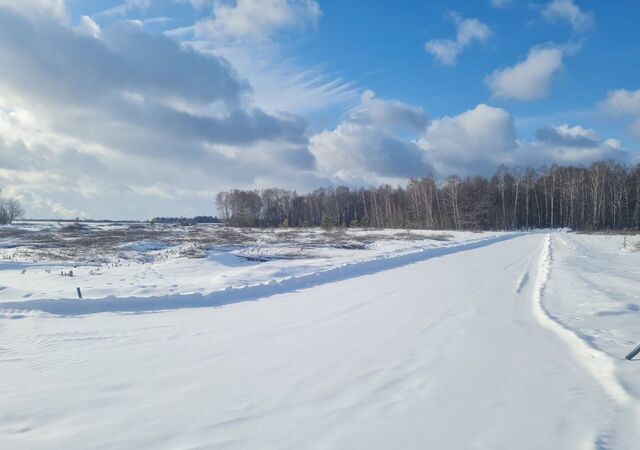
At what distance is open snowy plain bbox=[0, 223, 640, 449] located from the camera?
3492 mm

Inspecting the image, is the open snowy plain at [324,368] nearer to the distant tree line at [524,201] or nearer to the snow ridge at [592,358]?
the snow ridge at [592,358]

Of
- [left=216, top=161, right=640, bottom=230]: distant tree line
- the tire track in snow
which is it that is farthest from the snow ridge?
[left=216, top=161, right=640, bottom=230]: distant tree line

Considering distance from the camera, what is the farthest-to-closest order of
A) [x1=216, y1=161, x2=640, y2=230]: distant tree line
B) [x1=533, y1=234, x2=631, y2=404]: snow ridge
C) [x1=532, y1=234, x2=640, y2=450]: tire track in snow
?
[x1=216, y1=161, x2=640, y2=230]: distant tree line, [x1=533, y1=234, x2=631, y2=404]: snow ridge, [x1=532, y1=234, x2=640, y2=450]: tire track in snow

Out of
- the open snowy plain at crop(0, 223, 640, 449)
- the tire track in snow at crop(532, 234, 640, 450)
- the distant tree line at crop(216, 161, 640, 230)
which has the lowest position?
the open snowy plain at crop(0, 223, 640, 449)

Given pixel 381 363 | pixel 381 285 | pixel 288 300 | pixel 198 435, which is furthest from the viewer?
pixel 381 285

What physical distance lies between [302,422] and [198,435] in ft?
3.13

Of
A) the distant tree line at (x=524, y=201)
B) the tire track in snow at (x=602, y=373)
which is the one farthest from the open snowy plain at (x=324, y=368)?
the distant tree line at (x=524, y=201)

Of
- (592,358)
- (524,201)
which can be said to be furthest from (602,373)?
(524,201)

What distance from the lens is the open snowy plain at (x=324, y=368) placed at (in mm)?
3492

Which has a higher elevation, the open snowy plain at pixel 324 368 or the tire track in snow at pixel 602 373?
the tire track in snow at pixel 602 373

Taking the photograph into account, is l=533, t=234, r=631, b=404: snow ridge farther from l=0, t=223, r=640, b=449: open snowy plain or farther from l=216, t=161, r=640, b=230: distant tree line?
l=216, t=161, r=640, b=230: distant tree line

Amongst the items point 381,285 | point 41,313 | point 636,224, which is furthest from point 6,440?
point 636,224

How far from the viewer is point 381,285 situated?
478 inches

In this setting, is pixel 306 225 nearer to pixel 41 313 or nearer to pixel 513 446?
pixel 41 313
